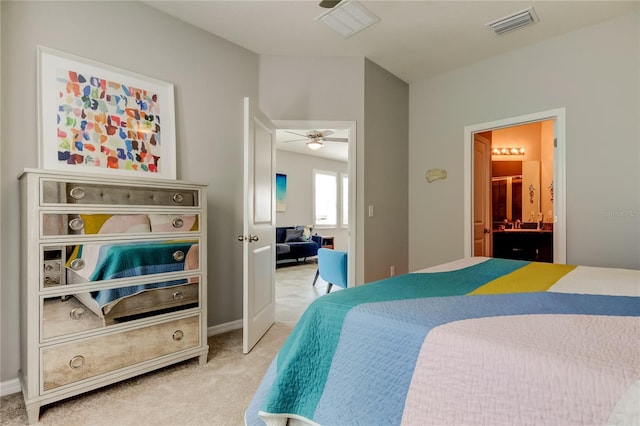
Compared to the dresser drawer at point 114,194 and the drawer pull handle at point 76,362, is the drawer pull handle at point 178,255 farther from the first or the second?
the drawer pull handle at point 76,362

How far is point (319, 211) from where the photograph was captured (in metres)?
8.39

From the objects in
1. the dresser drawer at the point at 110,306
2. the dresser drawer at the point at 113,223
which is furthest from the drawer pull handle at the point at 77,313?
the dresser drawer at the point at 113,223

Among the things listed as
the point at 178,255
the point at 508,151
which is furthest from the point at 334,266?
the point at 508,151

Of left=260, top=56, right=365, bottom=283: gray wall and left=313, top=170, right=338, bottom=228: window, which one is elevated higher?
left=260, top=56, right=365, bottom=283: gray wall

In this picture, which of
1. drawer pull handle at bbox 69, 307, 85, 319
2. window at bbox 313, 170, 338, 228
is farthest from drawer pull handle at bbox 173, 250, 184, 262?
window at bbox 313, 170, 338, 228

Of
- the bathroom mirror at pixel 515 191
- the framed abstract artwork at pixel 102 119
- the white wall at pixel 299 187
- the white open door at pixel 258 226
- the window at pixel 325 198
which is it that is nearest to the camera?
the framed abstract artwork at pixel 102 119

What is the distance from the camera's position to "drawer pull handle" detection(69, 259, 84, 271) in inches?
69.2

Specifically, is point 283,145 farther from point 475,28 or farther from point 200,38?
point 475,28

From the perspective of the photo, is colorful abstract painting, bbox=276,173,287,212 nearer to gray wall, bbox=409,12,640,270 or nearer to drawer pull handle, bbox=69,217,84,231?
gray wall, bbox=409,12,640,270

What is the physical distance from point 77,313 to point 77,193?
25.5 inches

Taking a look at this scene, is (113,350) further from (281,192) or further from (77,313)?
(281,192)

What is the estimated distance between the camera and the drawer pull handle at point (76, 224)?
5.78 ft

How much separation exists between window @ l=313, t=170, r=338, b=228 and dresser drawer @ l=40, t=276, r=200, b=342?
606 centimetres

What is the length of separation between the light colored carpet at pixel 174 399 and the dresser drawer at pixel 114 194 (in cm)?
110
